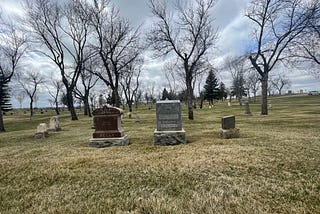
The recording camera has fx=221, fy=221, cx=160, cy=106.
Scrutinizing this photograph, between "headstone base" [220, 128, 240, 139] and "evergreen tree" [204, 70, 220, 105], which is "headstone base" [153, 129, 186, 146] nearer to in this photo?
"headstone base" [220, 128, 240, 139]

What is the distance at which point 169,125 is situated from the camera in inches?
327

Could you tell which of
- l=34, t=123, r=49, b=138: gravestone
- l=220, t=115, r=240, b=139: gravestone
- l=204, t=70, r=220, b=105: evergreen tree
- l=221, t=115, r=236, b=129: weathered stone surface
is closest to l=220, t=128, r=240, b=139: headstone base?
l=220, t=115, r=240, b=139: gravestone

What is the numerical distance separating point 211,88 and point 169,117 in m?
47.7

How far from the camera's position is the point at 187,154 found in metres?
6.18

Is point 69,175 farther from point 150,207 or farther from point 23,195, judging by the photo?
point 150,207

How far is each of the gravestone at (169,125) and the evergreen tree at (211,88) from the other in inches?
1801

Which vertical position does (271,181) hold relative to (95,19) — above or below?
below

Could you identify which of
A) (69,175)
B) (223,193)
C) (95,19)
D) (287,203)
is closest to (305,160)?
(287,203)

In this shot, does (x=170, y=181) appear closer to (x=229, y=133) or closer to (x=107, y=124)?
(x=107, y=124)

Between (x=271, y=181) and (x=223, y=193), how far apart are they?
3.56ft

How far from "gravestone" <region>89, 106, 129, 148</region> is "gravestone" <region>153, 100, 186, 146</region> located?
4.62 feet

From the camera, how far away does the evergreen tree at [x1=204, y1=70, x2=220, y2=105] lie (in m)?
53.4

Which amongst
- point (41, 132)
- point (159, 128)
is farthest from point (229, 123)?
point (41, 132)

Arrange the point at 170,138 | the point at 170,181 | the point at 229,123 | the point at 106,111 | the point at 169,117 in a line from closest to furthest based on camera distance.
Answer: the point at 170,181 < the point at 170,138 < the point at 169,117 < the point at 106,111 < the point at 229,123
